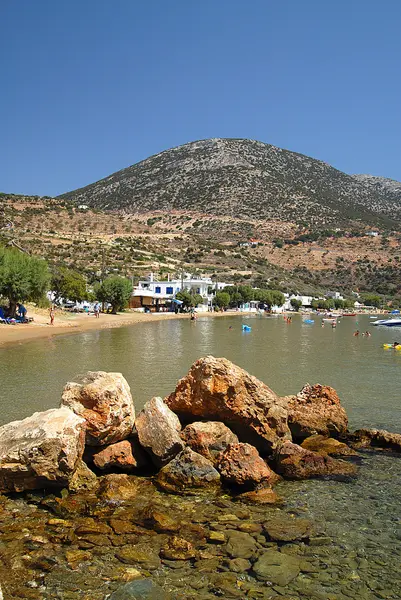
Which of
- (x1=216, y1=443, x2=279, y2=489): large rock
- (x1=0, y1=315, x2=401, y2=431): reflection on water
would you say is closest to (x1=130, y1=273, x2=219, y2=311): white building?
(x1=0, y1=315, x2=401, y2=431): reflection on water

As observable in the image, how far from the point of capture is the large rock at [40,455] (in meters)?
8.19

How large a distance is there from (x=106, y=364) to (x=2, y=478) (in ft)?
52.5

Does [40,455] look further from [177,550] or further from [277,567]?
[277,567]

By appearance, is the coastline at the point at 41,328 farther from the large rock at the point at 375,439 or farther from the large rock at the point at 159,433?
the large rock at the point at 375,439

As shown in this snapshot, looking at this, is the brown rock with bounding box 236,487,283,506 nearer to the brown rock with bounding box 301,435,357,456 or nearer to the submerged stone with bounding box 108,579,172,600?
the brown rock with bounding box 301,435,357,456

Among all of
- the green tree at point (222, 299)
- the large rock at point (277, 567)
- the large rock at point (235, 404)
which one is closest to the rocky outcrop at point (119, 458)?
the large rock at point (235, 404)

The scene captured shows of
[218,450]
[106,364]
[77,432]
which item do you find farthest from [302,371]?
[77,432]

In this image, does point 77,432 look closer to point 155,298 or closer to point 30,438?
point 30,438

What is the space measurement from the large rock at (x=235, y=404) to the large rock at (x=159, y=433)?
1.02 metres

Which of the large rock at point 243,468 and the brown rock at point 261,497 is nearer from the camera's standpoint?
the brown rock at point 261,497

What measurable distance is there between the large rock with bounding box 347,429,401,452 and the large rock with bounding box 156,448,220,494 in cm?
417

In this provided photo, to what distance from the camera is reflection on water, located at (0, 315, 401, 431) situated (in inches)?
623

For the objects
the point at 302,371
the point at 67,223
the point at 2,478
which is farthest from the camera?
the point at 67,223

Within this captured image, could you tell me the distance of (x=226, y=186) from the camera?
485 ft
